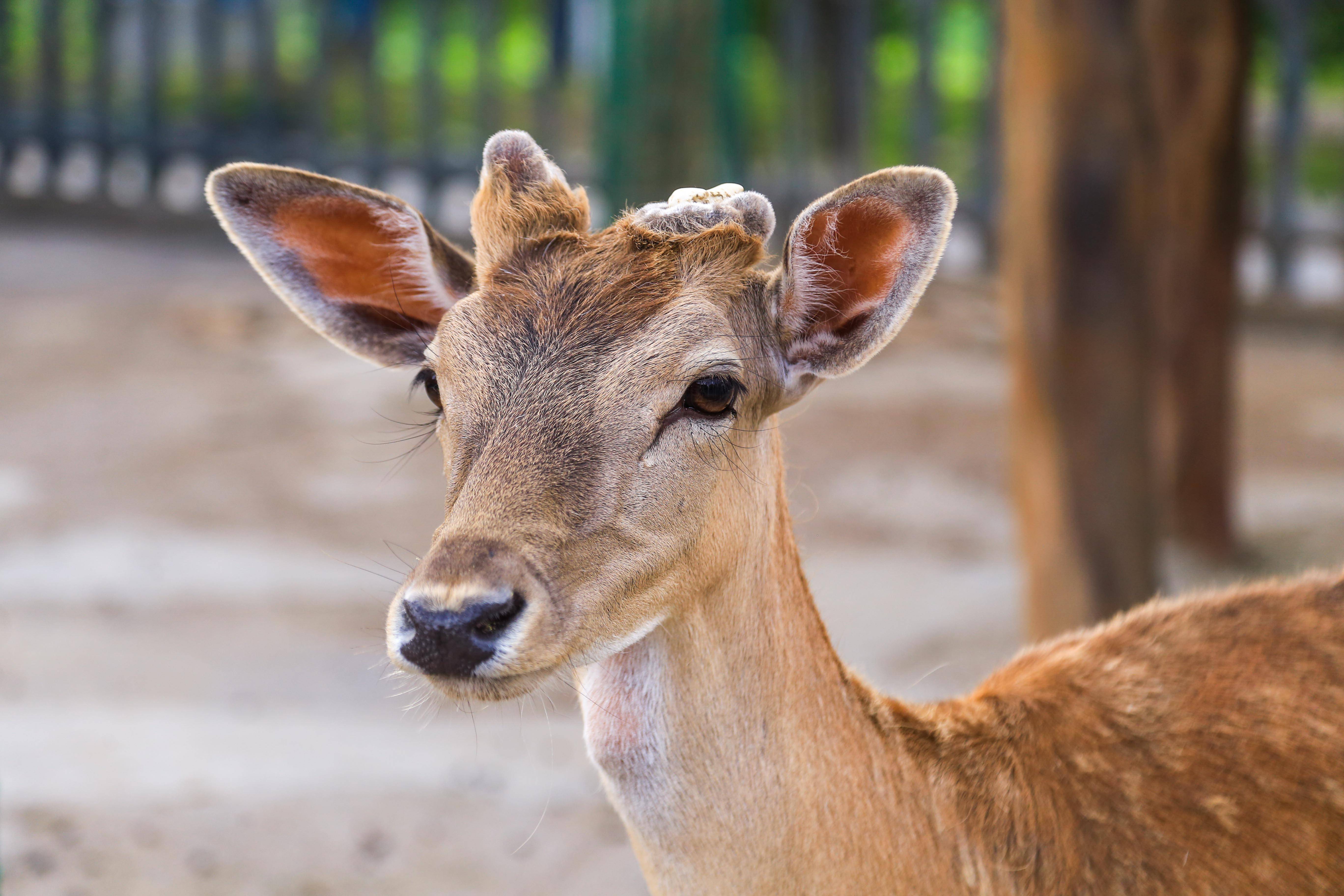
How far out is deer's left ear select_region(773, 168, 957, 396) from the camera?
2.38 metres

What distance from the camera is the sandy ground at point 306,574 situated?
15.7ft

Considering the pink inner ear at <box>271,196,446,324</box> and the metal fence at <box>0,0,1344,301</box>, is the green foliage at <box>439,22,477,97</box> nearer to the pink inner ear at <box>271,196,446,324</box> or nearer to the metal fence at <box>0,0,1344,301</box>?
the metal fence at <box>0,0,1344,301</box>

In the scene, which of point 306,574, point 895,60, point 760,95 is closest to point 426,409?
point 306,574

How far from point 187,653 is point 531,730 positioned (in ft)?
5.79

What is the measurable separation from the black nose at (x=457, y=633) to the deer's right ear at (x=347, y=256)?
2.69 feet

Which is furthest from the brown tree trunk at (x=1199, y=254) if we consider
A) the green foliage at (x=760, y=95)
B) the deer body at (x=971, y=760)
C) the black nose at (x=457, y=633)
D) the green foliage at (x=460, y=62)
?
the green foliage at (x=460, y=62)

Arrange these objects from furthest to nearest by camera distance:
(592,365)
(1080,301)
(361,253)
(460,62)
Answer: (460,62)
(1080,301)
(361,253)
(592,365)

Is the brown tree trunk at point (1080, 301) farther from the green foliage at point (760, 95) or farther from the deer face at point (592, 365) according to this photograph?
the green foliage at point (760, 95)

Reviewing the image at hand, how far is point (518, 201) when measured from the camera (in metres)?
2.54

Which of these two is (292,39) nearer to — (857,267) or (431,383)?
(431,383)

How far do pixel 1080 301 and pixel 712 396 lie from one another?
268 cm

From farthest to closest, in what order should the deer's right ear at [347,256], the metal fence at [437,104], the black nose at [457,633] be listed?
the metal fence at [437,104], the deer's right ear at [347,256], the black nose at [457,633]

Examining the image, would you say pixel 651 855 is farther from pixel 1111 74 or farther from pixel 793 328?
pixel 1111 74

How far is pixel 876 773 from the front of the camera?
8.25ft
